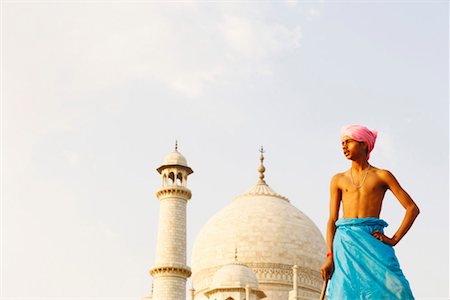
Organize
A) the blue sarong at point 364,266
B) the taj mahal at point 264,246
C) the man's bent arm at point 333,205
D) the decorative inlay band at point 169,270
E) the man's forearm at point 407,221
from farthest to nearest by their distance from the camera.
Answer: the taj mahal at point 264,246 < the decorative inlay band at point 169,270 < the man's bent arm at point 333,205 < the man's forearm at point 407,221 < the blue sarong at point 364,266

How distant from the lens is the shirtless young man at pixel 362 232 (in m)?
5.24

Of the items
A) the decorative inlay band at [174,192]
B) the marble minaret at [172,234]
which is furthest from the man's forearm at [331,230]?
the decorative inlay band at [174,192]

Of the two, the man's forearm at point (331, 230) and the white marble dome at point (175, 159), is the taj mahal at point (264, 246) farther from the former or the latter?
the man's forearm at point (331, 230)

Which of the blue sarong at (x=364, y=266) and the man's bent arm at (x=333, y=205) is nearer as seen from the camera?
the blue sarong at (x=364, y=266)

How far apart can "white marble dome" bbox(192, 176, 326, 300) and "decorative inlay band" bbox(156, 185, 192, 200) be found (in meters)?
8.15

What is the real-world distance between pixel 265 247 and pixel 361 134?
114 feet

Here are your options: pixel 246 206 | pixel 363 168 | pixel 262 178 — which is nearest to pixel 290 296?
pixel 246 206

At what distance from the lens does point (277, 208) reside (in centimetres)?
4206

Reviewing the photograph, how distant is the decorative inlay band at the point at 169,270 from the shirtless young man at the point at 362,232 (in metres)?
24.9

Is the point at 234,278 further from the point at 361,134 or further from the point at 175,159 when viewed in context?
the point at 361,134

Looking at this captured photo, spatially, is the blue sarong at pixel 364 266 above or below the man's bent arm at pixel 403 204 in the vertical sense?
below

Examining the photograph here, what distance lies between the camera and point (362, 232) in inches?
212

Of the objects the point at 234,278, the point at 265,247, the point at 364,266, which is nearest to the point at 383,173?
the point at 364,266

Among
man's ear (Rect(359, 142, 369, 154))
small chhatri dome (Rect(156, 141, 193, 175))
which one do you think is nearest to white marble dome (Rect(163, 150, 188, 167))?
small chhatri dome (Rect(156, 141, 193, 175))
